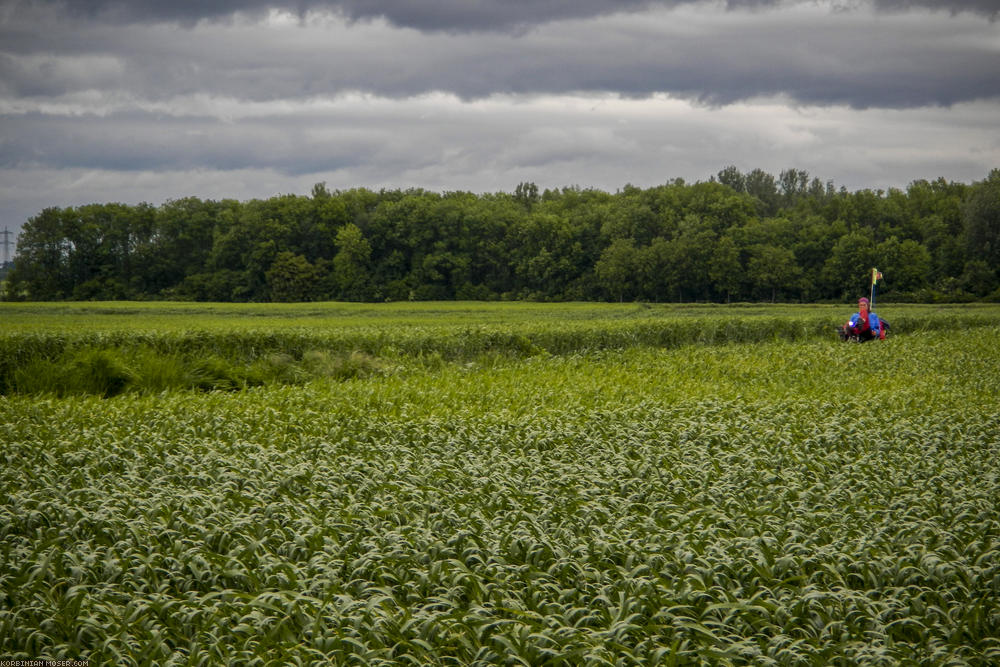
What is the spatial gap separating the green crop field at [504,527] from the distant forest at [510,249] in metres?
58.8

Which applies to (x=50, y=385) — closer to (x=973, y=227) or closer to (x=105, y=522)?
(x=105, y=522)

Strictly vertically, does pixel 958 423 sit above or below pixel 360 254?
below

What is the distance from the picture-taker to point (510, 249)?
79312mm

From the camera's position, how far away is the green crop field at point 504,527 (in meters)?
4.68

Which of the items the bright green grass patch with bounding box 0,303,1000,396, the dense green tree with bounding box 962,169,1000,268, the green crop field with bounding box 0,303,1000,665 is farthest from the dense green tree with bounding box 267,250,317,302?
the dense green tree with bounding box 962,169,1000,268

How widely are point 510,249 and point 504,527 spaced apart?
Result: 242 feet

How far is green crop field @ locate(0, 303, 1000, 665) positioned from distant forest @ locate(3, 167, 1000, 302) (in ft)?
193

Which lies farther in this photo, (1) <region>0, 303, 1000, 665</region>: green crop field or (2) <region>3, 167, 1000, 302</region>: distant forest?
(2) <region>3, 167, 1000, 302</region>: distant forest

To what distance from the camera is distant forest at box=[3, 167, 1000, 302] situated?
68250 millimetres

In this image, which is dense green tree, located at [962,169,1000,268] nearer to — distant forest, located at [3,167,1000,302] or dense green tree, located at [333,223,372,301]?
distant forest, located at [3,167,1000,302]

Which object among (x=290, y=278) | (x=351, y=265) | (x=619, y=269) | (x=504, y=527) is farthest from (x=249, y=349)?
(x=351, y=265)

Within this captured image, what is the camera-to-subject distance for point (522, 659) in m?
4.22

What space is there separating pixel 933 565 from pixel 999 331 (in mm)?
28752

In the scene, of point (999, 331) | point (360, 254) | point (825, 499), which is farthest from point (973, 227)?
point (825, 499)
